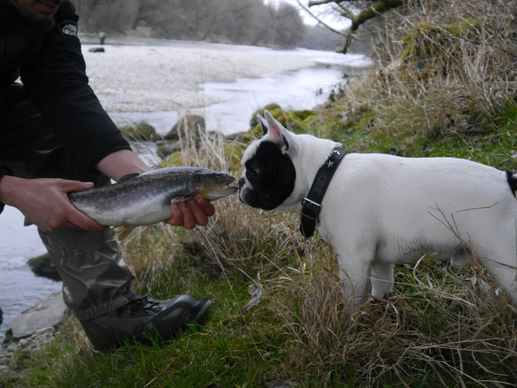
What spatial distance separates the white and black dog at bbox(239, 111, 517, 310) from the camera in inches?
77.8

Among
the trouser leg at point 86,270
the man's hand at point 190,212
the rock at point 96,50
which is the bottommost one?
the trouser leg at point 86,270

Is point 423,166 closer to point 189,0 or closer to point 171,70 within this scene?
point 189,0

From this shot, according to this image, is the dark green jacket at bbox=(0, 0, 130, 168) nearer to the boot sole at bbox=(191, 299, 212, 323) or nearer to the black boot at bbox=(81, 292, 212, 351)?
the black boot at bbox=(81, 292, 212, 351)

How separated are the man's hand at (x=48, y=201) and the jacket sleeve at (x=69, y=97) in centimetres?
44

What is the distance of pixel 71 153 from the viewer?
9.71ft

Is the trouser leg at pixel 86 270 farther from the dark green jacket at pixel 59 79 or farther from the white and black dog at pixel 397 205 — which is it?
the white and black dog at pixel 397 205

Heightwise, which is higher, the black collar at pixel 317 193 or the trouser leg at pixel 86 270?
the black collar at pixel 317 193

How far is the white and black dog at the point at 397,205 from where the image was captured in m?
1.98

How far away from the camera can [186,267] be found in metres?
3.88

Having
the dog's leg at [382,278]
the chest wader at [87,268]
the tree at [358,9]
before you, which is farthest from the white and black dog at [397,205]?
the tree at [358,9]

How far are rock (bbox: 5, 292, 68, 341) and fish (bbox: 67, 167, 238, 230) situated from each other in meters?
2.77

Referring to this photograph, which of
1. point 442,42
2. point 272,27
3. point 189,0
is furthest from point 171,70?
point 442,42

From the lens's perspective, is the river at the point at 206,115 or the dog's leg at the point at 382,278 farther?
the river at the point at 206,115

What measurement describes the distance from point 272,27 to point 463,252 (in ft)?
63.5
